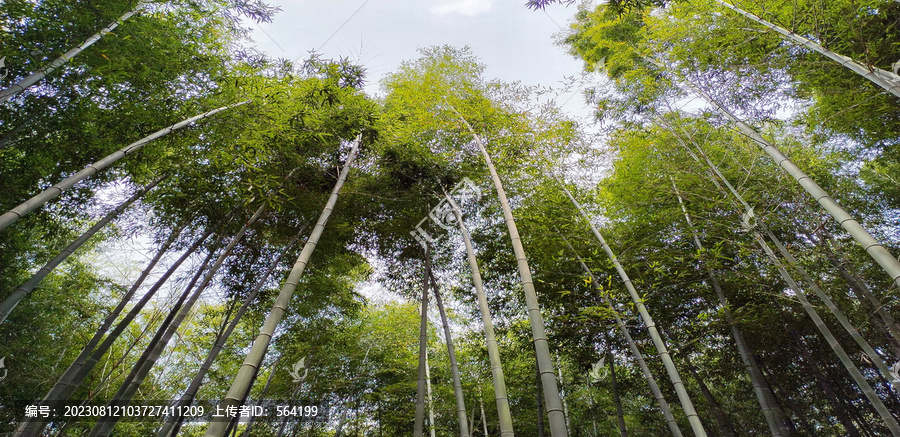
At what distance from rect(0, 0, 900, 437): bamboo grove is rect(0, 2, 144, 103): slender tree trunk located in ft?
0.07

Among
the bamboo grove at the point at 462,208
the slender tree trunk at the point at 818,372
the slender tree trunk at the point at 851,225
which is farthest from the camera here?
the slender tree trunk at the point at 818,372

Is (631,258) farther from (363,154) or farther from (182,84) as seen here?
(182,84)

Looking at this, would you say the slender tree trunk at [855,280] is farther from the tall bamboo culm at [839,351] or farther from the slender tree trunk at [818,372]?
the slender tree trunk at [818,372]

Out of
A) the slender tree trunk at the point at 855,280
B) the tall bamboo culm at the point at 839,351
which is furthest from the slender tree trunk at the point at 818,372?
the tall bamboo culm at the point at 839,351

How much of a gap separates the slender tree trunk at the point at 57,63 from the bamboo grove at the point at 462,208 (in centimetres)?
Answer: 2

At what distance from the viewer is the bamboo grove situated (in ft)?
9.93

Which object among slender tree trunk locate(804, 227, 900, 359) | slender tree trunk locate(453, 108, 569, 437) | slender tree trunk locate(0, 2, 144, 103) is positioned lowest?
slender tree trunk locate(453, 108, 569, 437)

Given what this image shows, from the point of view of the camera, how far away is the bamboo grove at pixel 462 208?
303 cm

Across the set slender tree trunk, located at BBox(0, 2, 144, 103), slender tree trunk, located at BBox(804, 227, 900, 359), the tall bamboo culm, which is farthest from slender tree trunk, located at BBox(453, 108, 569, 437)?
slender tree trunk, located at BBox(0, 2, 144, 103)

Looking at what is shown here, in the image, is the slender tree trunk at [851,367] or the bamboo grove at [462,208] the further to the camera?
the bamboo grove at [462,208]

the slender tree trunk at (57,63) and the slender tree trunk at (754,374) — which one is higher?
the slender tree trunk at (57,63)

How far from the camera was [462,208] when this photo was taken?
5.09m

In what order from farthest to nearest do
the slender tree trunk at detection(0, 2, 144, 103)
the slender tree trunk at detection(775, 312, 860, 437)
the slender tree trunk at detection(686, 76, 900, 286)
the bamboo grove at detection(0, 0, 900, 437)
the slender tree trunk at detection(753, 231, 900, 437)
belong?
the slender tree trunk at detection(775, 312, 860, 437), the bamboo grove at detection(0, 0, 900, 437), the slender tree trunk at detection(753, 231, 900, 437), the slender tree trunk at detection(0, 2, 144, 103), the slender tree trunk at detection(686, 76, 900, 286)

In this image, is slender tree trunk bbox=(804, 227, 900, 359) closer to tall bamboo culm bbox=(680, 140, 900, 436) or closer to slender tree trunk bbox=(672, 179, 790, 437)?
tall bamboo culm bbox=(680, 140, 900, 436)
